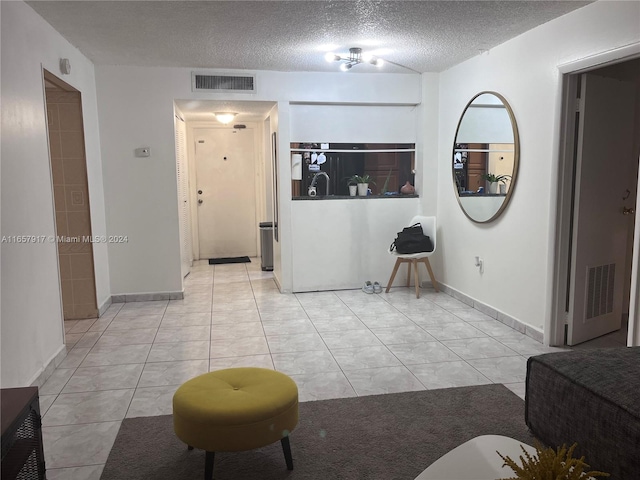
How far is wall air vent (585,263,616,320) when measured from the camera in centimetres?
361

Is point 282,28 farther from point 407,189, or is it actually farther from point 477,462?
point 477,462

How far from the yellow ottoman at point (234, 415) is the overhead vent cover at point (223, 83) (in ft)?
11.4

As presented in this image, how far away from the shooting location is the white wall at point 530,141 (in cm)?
311

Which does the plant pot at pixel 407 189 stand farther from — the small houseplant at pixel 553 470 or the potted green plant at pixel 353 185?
the small houseplant at pixel 553 470

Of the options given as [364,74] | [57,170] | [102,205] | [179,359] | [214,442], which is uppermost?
[364,74]

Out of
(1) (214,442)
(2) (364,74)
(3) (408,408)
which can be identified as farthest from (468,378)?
(2) (364,74)

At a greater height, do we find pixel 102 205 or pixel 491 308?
pixel 102 205

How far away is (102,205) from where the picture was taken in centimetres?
475

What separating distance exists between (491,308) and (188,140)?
16.1ft

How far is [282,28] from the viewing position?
3553mm

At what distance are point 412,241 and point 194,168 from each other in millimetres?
3759

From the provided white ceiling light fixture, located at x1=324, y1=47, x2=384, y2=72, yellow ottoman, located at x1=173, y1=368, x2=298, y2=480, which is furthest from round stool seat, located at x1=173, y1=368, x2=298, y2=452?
white ceiling light fixture, located at x1=324, y1=47, x2=384, y2=72

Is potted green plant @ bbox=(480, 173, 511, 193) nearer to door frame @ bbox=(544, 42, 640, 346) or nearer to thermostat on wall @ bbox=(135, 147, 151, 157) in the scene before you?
door frame @ bbox=(544, 42, 640, 346)

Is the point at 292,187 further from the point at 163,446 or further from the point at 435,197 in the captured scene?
the point at 163,446
